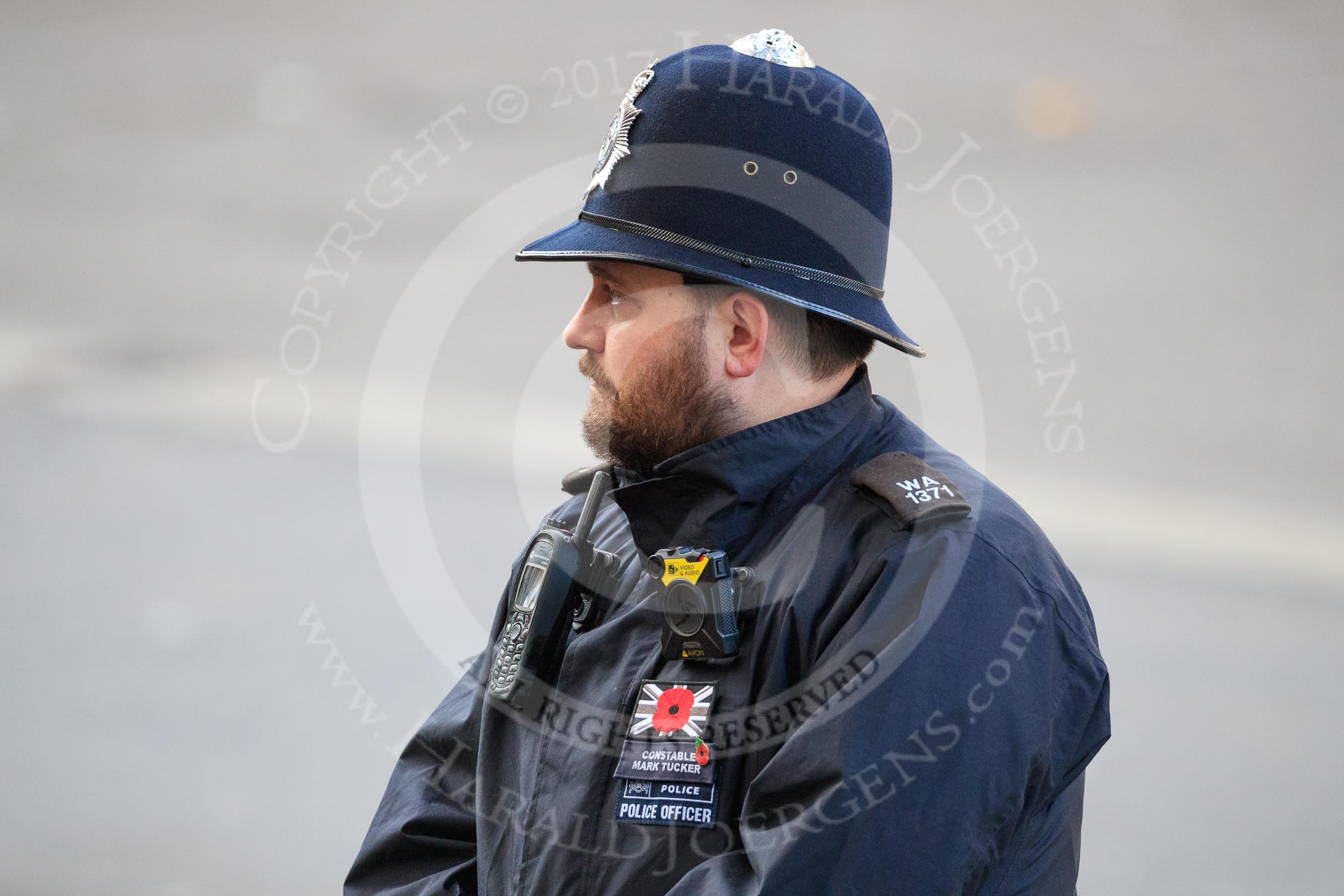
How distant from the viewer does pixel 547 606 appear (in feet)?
3.86

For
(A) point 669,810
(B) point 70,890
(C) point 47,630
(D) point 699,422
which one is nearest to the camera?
(A) point 669,810

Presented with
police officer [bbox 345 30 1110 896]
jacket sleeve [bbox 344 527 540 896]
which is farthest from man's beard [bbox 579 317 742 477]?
jacket sleeve [bbox 344 527 540 896]

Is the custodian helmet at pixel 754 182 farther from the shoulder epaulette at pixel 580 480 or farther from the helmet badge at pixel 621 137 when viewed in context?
the shoulder epaulette at pixel 580 480

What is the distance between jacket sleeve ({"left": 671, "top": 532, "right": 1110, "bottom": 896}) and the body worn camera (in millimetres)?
74

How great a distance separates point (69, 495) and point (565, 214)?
2243 mm

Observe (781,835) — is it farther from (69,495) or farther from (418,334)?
(418,334)

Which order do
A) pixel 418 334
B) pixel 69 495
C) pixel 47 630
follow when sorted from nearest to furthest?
pixel 47 630
pixel 69 495
pixel 418 334

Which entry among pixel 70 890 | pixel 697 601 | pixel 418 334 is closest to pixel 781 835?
pixel 697 601

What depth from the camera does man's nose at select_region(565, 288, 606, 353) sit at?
46.7 inches

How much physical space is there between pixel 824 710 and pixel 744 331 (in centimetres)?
41

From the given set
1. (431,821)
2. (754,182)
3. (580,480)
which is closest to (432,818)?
(431,821)

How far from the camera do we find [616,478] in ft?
4.09

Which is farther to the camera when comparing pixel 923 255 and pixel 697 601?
pixel 923 255

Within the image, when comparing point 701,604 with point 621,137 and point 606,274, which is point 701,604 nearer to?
point 606,274
